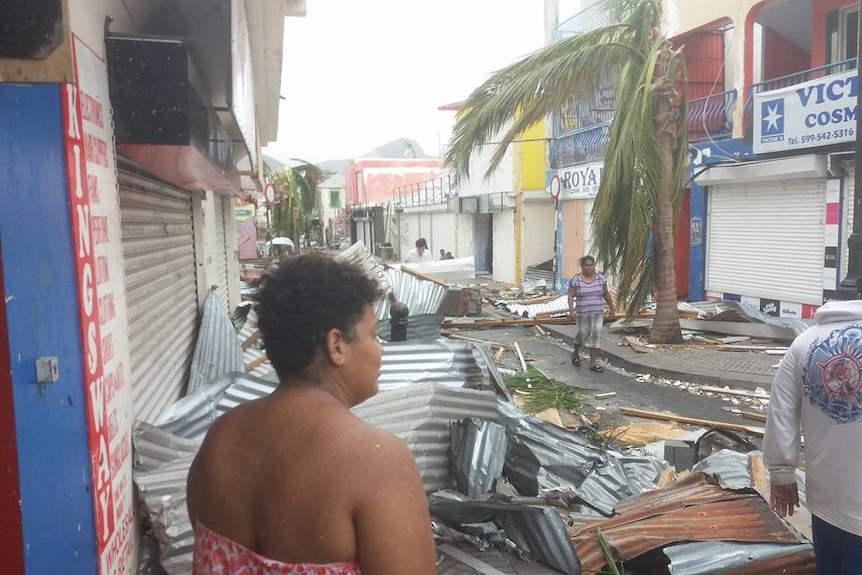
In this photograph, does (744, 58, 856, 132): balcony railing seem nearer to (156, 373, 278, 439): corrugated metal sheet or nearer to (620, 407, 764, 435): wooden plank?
(620, 407, 764, 435): wooden plank

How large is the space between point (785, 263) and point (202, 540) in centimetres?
1301

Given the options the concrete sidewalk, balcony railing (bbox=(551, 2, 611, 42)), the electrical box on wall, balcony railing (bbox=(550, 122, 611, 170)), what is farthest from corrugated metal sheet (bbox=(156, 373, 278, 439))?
balcony railing (bbox=(551, 2, 611, 42))

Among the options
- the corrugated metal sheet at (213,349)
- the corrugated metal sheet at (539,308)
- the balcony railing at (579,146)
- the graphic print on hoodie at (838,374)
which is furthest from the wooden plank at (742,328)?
the graphic print on hoodie at (838,374)

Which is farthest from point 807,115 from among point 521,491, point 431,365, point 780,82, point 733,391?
point 521,491

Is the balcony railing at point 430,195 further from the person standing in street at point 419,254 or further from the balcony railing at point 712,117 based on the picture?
the balcony railing at point 712,117

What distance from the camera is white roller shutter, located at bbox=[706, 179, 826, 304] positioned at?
11.7 meters

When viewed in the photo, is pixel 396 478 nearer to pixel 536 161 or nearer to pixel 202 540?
pixel 202 540

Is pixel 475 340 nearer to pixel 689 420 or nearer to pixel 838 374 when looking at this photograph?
pixel 689 420

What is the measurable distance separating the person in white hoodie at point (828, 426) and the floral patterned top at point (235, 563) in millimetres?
2033

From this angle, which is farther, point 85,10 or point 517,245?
point 517,245

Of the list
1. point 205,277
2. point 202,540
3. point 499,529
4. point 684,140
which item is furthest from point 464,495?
point 684,140

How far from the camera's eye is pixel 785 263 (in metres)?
12.4

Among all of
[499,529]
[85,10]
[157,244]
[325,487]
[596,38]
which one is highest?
[596,38]

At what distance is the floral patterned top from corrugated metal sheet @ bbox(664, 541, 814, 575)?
2213 mm
